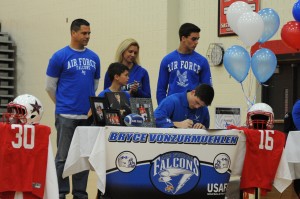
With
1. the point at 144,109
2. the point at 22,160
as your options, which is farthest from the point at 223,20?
the point at 22,160

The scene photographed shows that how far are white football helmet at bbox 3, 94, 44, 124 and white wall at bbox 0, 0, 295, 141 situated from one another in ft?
17.2

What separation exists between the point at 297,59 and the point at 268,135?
182 inches

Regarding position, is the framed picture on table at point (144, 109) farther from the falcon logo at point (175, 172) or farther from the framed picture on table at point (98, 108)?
the falcon logo at point (175, 172)

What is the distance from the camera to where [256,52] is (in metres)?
8.11

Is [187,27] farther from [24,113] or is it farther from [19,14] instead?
[19,14]

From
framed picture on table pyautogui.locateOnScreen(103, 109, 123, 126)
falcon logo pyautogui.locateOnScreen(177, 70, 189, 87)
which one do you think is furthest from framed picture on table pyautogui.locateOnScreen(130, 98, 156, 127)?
falcon logo pyautogui.locateOnScreen(177, 70, 189, 87)

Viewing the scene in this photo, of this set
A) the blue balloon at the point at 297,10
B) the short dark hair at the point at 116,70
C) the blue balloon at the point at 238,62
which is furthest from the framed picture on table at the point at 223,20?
the short dark hair at the point at 116,70

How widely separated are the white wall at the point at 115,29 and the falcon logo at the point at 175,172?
13.8ft

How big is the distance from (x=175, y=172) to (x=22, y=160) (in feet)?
4.57

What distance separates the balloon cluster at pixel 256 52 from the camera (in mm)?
7973

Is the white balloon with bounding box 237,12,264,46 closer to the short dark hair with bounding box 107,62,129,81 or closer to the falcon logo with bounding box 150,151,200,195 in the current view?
the short dark hair with bounding box 107,62,129,81

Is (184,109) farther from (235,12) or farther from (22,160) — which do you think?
(235,12)

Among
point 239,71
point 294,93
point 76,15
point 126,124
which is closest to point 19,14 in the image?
point 76,15

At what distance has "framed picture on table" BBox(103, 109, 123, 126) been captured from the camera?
5695mm
